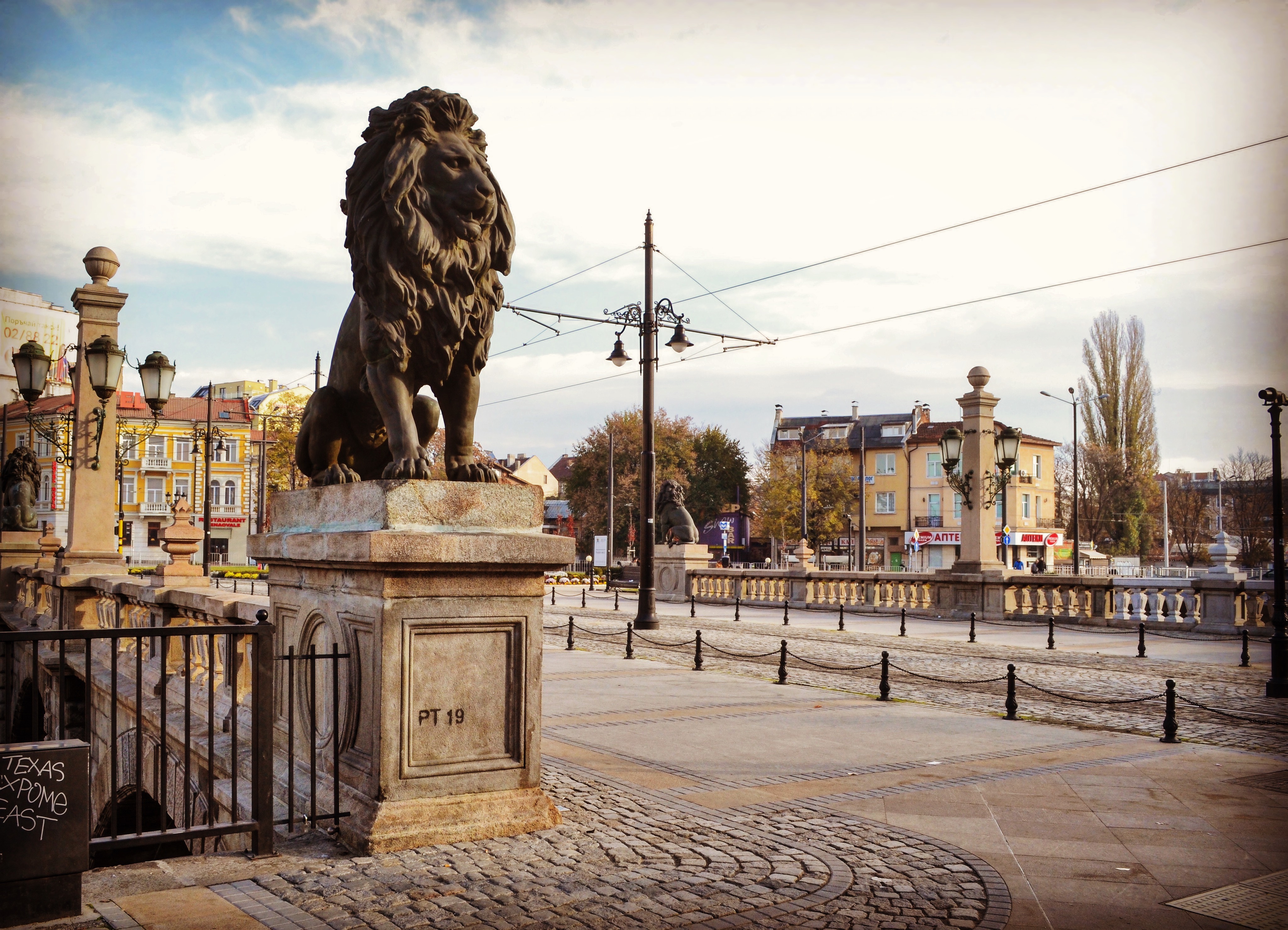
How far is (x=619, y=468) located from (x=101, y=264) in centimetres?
5493

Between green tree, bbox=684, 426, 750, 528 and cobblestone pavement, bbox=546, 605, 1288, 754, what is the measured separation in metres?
50.5

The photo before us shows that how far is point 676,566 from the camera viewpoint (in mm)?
32438

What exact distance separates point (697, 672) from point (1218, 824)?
8.25 meters

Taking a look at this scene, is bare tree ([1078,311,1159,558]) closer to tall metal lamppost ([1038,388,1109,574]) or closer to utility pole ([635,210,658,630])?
tall metal lamppost ([1038,388,1109,574])

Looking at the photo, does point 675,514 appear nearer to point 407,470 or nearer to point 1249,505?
point 1249,505

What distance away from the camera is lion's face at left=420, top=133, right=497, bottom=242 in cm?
555

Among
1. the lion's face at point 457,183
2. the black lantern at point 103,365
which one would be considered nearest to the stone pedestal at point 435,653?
the lion's face at point 457,183

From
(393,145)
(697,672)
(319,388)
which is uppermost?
(393,145)

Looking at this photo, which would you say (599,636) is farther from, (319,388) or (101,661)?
(319,388)

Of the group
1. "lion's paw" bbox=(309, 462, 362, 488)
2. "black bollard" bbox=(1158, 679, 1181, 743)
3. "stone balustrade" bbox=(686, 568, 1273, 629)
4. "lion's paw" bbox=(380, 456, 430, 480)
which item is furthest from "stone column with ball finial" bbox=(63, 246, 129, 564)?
"stone balustrade" bbox=(686, 568, 1273, 629)

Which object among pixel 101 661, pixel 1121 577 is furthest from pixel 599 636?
pixel 1121 577

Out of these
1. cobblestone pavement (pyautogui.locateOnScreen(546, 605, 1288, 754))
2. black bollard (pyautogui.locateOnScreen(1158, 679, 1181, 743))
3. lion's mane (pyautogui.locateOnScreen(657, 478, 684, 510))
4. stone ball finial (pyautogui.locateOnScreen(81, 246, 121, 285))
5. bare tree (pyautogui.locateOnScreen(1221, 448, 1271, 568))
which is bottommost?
cobblestone pavement (pyautogui.locateOnScreen(546, 605, 1288, 754))

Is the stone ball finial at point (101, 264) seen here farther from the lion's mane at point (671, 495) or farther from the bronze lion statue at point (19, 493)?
the lion's mane at point (671, 495)

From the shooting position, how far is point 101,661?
11.5 m
